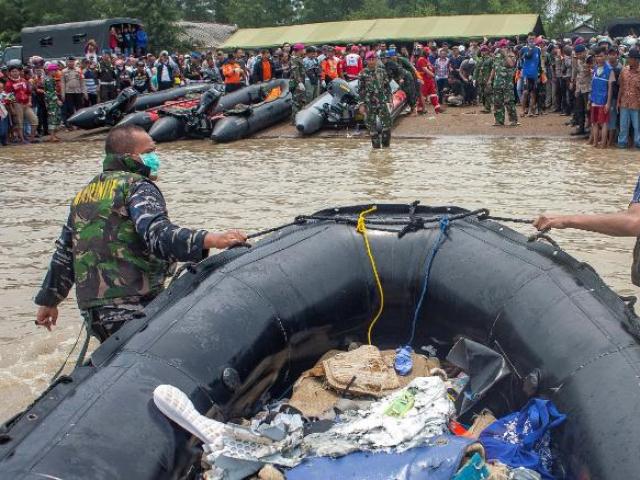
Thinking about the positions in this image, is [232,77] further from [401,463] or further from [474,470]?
[474,470]

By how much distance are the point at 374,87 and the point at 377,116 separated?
50 cm

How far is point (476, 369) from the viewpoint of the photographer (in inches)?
139

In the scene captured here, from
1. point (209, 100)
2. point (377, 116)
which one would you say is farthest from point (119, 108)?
point (377, 116)

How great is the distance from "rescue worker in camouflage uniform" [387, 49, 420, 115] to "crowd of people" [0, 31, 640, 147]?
0.02m

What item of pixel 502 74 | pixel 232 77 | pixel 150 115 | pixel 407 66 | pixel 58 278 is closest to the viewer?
pixel 58 278

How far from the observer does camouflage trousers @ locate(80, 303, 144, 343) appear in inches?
143

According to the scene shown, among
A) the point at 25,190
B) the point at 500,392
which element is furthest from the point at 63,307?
the point at 25,190

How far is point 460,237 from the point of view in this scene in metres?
4.00

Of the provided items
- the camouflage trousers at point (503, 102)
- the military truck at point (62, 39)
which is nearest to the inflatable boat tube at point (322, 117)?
the camouflage trousers at point (503, 102)

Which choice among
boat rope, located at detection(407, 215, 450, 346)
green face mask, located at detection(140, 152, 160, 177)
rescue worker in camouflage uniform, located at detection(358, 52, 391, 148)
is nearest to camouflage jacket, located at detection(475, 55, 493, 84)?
rescue worker in camouflage uniform, located at detection(358, 52, 391, 148)

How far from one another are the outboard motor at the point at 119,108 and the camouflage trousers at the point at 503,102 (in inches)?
291

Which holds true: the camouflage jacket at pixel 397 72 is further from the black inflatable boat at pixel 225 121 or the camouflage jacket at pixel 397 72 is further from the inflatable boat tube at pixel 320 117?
the black inflatable boat at pixel 225 121

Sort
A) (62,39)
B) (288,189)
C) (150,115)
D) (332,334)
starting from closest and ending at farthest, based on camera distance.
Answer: (332,334), (288,189), (150,115), (62,39)

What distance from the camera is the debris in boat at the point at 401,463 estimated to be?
9.15ft
